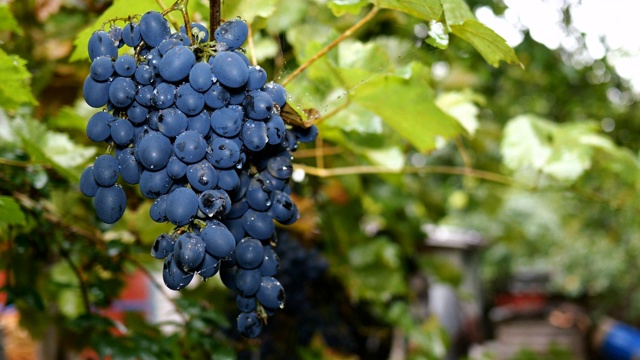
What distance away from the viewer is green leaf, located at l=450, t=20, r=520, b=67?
1.77ft

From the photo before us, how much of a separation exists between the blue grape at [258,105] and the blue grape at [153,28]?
8 centimetres

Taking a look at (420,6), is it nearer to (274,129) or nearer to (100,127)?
(274,129)

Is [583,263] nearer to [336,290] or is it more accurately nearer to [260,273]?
[336,290]

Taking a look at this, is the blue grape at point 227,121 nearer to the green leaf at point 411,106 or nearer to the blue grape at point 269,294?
the blue grape at point 269,294

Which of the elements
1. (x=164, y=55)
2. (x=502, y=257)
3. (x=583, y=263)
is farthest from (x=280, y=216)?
(x=502, y=257)

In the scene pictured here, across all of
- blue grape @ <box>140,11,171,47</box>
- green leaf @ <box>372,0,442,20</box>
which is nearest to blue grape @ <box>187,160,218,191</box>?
blue grape @ <box>140,11,171,47</box>

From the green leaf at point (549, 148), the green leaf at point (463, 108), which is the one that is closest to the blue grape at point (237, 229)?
the green leaf at point (463, 108)

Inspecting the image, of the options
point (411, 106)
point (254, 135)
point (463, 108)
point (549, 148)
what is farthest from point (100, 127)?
point (549, 148)

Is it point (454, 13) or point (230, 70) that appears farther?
point (454, 13)

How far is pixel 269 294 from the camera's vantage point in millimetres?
520

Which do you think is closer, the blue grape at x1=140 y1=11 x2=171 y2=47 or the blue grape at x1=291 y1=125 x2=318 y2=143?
the blue grape at x1=140 y1=11 x2=171 y2=47

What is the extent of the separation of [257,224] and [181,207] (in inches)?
3.9

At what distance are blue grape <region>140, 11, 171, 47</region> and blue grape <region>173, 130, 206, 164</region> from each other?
8 cm

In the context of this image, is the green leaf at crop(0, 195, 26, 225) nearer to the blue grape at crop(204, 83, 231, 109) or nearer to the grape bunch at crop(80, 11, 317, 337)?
the grape bunch at crop(80, 11, 317, 337)
